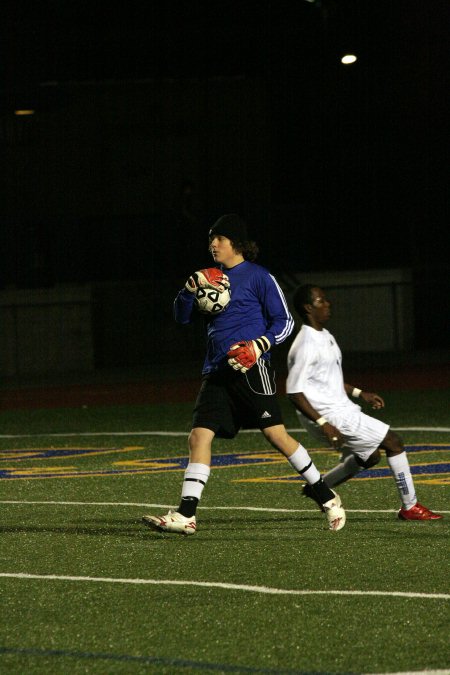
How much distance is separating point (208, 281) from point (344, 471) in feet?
5.96

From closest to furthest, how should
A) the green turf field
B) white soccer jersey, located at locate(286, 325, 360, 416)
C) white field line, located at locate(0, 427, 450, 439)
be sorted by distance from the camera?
the green turf field, white soccer jersey, located at locate(286, 325, 360, 416), white field line, located at locate(0, 427, 450, 439)

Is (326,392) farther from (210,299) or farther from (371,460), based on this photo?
(210,299)

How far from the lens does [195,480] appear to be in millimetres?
9867

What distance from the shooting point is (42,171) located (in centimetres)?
3128

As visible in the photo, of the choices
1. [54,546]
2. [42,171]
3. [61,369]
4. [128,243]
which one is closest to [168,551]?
[54,546]

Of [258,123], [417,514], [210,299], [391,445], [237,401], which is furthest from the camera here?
[258,123]

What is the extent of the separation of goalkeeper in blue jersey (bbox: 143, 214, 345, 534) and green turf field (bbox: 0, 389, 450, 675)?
1.01ft

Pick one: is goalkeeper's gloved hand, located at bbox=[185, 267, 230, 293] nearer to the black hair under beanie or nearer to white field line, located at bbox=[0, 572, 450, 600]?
the black hair under beanie

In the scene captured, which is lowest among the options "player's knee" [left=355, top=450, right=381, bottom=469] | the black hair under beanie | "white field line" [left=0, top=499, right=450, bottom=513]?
"white field line" [left=0, top=499, right=450, bottom=513]

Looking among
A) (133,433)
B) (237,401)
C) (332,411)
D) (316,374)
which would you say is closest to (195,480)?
(237,401)

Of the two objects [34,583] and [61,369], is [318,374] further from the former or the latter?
[61,369]

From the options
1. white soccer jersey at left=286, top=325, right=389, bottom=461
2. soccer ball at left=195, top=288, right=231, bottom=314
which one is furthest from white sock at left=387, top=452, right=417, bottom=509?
soccer ball at left=195, top=288, right=231, bottom=314

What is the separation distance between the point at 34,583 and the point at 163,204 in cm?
2411

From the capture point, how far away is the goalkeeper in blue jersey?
9883mm
